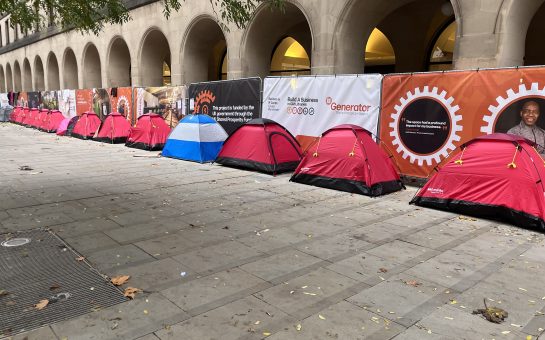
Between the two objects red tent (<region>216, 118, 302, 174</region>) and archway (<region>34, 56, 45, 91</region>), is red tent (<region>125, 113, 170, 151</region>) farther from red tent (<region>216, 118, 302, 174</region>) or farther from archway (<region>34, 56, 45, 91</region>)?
archway (<region>34, 56, 45, 91</region>)

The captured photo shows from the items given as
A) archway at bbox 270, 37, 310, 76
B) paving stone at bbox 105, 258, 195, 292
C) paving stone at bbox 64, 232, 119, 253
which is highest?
archway at bbox 270, 37, 310, 76

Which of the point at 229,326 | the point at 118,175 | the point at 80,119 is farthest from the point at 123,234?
the point at 80,119

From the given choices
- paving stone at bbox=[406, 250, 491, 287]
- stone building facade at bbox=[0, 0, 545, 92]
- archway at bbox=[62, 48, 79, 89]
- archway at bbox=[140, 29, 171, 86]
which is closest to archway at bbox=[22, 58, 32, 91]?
archway at bbox=[62, 48, 79, 89]

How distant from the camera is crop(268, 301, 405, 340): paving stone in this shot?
3.19 metres

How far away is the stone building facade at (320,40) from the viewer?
9875 mm

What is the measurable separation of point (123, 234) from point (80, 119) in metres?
15.4

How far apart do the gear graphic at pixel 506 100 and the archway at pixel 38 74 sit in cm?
4109

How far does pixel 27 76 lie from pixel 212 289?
160 feet

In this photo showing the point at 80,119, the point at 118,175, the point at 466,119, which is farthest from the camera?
the point at 80,119

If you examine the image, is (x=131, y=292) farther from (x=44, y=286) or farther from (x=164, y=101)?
(x=164, y=101)

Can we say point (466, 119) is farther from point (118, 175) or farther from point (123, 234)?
point (118, 175)

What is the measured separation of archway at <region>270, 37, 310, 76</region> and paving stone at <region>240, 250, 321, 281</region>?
1748cm

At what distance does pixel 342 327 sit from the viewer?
10.9 feet

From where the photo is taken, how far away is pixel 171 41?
20.7m
